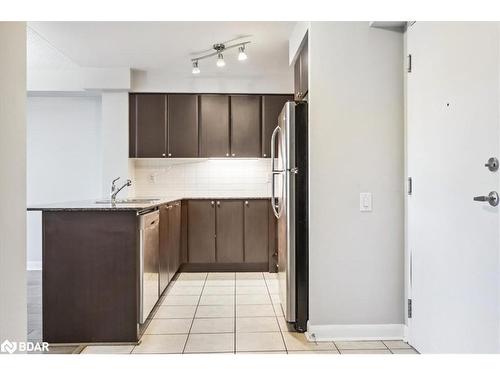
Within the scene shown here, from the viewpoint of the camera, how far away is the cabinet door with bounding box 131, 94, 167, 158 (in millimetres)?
4695

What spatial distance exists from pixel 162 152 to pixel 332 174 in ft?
9.24

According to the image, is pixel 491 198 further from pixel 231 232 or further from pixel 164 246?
pixel 231 232

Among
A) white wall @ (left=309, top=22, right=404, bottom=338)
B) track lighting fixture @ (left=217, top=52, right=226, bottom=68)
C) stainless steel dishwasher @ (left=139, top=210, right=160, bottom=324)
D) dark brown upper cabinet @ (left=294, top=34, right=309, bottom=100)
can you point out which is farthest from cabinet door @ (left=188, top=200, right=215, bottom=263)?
white wall @ (left=309, top=22, right=404, bottom=338)

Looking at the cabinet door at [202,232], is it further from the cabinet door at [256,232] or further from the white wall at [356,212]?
the white wall at [356,212]

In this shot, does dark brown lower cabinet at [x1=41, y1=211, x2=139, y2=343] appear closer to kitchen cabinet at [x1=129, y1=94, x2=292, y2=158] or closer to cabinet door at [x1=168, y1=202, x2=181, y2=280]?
cabinet door at [x1=168, y1=202, x2=181, y2=280]

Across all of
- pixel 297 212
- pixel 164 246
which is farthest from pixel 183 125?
pixel 297 212

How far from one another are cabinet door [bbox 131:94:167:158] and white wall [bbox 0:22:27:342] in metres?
3.44

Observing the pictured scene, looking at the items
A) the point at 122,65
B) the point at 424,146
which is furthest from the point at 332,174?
the point at 122,65

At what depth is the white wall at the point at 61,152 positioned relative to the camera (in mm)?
4906

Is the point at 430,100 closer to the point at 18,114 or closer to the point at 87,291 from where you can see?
the point at 18,114

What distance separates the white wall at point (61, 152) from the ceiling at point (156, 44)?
2.27ft

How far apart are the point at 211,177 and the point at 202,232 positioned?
856mm

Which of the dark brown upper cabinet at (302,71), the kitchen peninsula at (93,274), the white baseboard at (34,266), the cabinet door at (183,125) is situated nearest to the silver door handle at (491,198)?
the dark brown upper cabinet at (302,71)

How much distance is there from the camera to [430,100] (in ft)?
6.77
